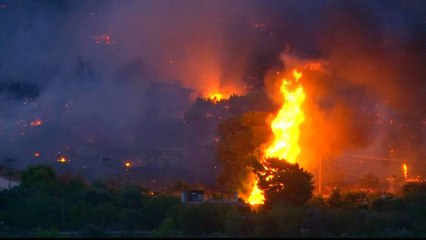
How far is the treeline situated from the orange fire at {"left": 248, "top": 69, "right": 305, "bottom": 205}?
20.2 ft

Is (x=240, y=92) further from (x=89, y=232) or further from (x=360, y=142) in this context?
(x=89, y=232)

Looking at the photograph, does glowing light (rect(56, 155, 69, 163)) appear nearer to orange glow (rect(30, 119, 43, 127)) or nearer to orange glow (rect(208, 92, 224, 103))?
orange glow (rect(30, 119, 43, 127))

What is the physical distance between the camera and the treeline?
2839 centimetres

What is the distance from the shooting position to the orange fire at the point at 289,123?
136 ft

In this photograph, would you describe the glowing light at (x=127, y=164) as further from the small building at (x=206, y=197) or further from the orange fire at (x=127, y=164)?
the small building at (x=206, y=197)

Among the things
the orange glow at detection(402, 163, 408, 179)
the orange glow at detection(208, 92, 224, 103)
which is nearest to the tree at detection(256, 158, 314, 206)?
the orange glow at detection(402, 163, 408, 179)

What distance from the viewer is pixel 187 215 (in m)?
30.0

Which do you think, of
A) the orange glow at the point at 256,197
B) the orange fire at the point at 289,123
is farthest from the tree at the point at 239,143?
the orange glow at the point at 256,197

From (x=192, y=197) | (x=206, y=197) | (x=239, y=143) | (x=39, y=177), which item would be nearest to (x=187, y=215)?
(x=192, y=197)

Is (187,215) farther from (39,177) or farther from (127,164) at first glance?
(127,164)

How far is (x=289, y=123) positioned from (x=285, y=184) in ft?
26.4

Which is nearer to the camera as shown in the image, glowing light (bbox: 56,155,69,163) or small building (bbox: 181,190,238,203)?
small building (bbox: 181,190,238,203)

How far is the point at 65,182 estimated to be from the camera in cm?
3741

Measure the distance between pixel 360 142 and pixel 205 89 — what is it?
35.7 feet
